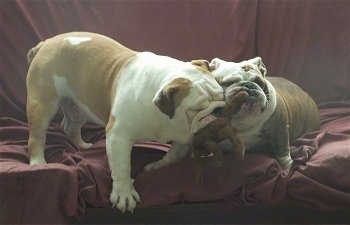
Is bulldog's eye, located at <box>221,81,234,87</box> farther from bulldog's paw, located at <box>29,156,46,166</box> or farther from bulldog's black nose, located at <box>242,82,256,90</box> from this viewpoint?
bulldog's paw, located at <box>29,156,46,166</box>

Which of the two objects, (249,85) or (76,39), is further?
(76,39)

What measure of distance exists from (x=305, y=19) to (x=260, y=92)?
0.88 meters

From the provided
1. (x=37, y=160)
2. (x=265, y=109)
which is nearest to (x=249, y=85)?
(x=265, y=109)

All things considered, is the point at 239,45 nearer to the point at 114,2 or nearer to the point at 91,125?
the point at 114,2

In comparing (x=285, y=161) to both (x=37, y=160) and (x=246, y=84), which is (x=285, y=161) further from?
(x=37, y=160)

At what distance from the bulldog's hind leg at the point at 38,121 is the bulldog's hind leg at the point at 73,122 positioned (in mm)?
157

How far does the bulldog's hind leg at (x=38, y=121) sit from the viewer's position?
6.01 ft

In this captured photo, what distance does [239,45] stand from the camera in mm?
2316

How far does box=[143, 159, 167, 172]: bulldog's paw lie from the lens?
1736 millimetres

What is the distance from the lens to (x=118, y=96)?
1674 millimetres

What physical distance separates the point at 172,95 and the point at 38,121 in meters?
0.61

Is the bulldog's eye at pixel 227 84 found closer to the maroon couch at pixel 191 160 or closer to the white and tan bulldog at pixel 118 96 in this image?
the white and tan bulldog at pixel 118 96

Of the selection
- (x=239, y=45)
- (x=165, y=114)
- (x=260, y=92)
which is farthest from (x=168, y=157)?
(x=239, y=45)

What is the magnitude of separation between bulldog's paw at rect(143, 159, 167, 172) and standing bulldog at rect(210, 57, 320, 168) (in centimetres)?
28
